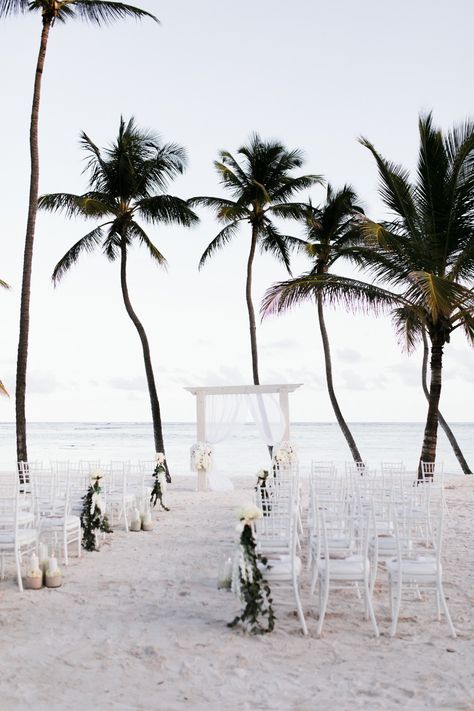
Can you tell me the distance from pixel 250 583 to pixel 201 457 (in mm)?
9844

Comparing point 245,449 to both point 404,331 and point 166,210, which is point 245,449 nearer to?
point 404,331

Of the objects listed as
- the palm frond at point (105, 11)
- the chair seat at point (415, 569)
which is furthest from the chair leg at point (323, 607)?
the palm frond at point (105, 11)

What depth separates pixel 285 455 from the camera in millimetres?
13648

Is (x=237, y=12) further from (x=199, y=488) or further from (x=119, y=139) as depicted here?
(x=199, y=488)

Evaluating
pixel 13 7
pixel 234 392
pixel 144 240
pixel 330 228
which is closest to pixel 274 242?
pixel 330 228

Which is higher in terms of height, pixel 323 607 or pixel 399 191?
pixel 399 191

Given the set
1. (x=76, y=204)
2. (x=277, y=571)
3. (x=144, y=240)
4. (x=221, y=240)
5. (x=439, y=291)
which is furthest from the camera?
(x=221, y=240)

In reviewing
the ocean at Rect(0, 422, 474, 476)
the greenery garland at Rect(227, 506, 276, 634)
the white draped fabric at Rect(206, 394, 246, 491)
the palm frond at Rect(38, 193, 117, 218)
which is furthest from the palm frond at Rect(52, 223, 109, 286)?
the greenery garland at Rect(227, 506, 276, 634)

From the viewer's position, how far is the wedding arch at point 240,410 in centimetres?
1460

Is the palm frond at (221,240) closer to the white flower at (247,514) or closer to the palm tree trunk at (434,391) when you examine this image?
the palm tree trunk at (434,391)

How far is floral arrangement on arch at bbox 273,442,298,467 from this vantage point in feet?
44.4

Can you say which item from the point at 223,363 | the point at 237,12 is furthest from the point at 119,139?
the point at 223,363

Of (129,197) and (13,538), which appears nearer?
(13,538)

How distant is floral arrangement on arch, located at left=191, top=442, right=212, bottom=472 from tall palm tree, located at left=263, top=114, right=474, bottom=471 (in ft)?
11.9
